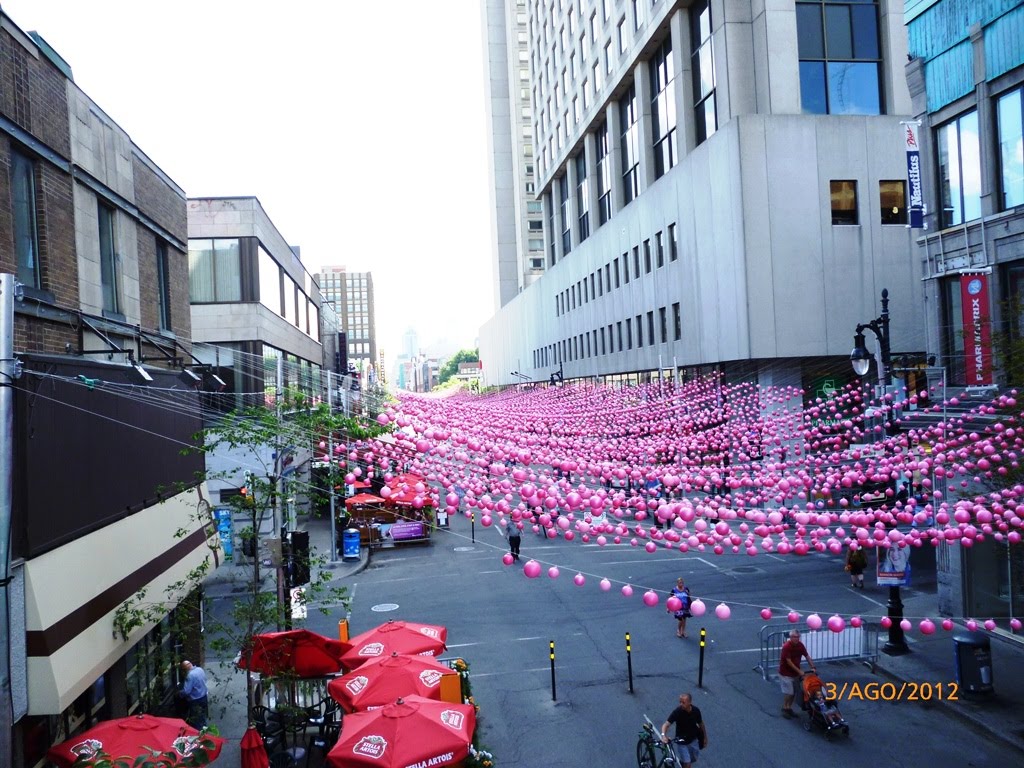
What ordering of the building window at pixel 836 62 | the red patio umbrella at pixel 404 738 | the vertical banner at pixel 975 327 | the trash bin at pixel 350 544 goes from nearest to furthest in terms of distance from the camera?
1. the red patio umbrella at pixel 404 738
2. the vertical banner at pixel 975 327
3. the trash bin at pixel 350 544
4. the building window at pixel 836 62

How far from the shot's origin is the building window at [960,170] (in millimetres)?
16781

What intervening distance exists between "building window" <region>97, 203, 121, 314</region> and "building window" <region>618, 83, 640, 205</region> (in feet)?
101

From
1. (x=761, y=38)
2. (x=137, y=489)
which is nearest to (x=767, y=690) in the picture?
(x=137, y=489)

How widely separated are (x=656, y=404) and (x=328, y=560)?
12677 mm

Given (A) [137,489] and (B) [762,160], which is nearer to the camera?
(A) [137,489]

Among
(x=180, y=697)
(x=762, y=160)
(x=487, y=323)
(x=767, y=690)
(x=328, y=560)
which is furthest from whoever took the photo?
(x=487, y=323)

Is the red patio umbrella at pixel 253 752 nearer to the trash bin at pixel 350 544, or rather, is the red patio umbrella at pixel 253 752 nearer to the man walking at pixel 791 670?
the man walking at pixel 791 670

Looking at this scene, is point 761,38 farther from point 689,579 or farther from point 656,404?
point 689,579

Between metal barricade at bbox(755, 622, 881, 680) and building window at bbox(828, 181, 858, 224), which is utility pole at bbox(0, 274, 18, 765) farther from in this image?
building window at bbox(828, 181, 858, 224)

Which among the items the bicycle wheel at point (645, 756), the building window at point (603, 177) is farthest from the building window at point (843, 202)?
Answer: the bicycle wheel at point (645, 756)

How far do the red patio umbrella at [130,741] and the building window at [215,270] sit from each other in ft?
70.2

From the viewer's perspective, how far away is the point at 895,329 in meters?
28.6

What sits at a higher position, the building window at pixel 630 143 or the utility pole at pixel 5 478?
the building window at pixel 630 143

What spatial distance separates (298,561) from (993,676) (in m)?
12.2
